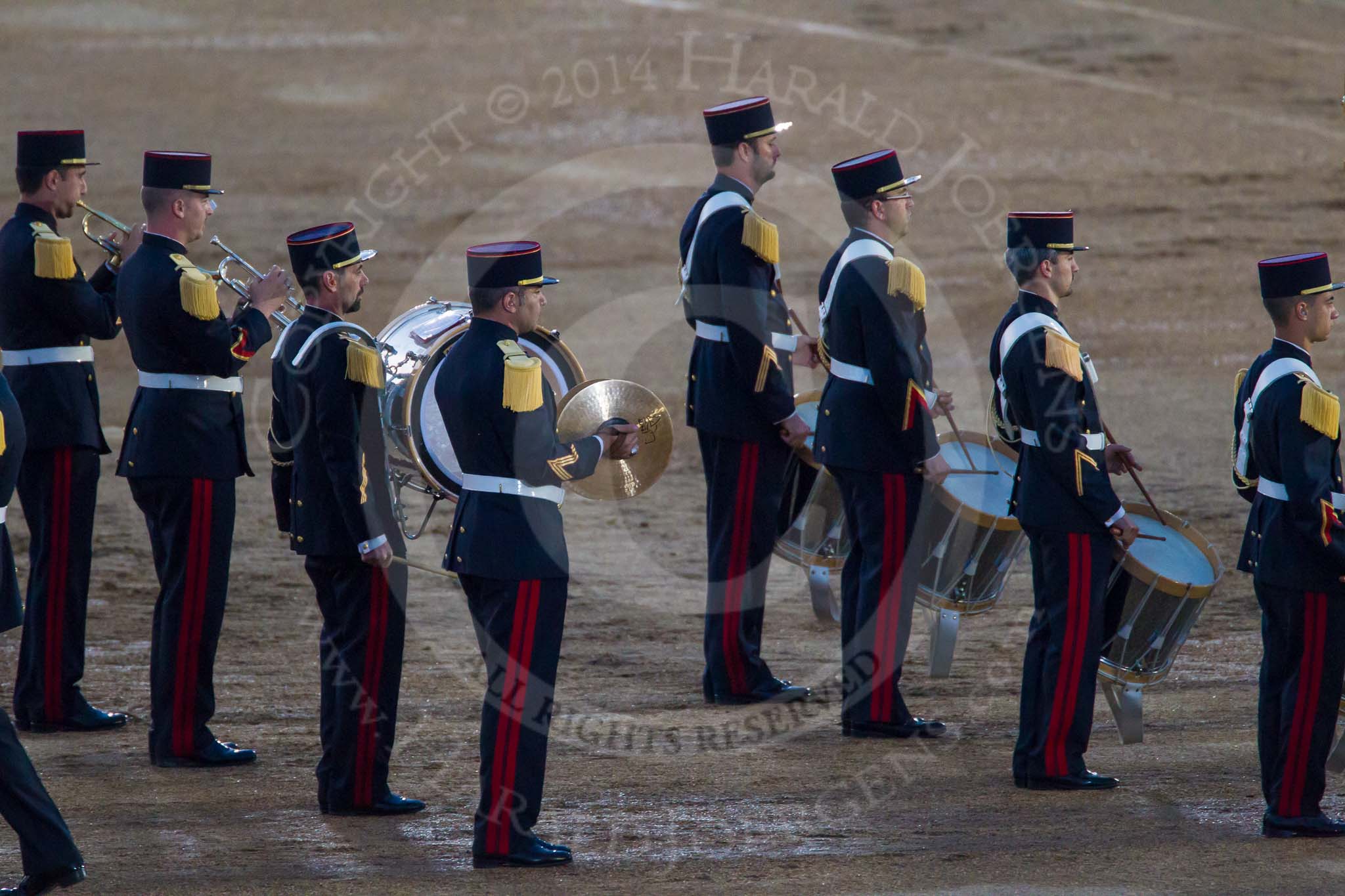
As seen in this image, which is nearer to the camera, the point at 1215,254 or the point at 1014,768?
the point at 1014,768

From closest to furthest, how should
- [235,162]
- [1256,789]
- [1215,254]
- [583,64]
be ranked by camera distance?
[1256,789] → [1215,254] → [235,162] → [583,64]

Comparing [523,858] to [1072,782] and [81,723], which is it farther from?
[81,723]

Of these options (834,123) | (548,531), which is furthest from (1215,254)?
(548,531)

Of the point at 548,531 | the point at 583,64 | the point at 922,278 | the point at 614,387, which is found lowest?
the point at 548,531

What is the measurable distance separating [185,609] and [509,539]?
145 centimetres

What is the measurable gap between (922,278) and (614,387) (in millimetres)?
1127

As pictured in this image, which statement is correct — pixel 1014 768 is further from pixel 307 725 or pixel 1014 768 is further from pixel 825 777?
pixel 307 725

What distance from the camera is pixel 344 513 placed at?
187 inches

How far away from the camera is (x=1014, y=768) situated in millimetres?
5074

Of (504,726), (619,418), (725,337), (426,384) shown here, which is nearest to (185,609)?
(426,384)

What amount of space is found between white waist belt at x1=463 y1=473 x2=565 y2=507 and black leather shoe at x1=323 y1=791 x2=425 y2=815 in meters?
1.04

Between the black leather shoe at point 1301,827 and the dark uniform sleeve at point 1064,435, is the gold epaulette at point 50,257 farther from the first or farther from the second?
the black leather shoe at point 1301,827

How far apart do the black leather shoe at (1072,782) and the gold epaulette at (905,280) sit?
1537mm

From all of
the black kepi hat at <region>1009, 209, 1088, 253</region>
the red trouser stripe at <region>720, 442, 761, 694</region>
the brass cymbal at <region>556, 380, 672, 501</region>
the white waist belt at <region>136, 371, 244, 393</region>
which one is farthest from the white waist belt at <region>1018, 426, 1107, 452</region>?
the white waist belt at <region>136, 371, 244, 393</region>
